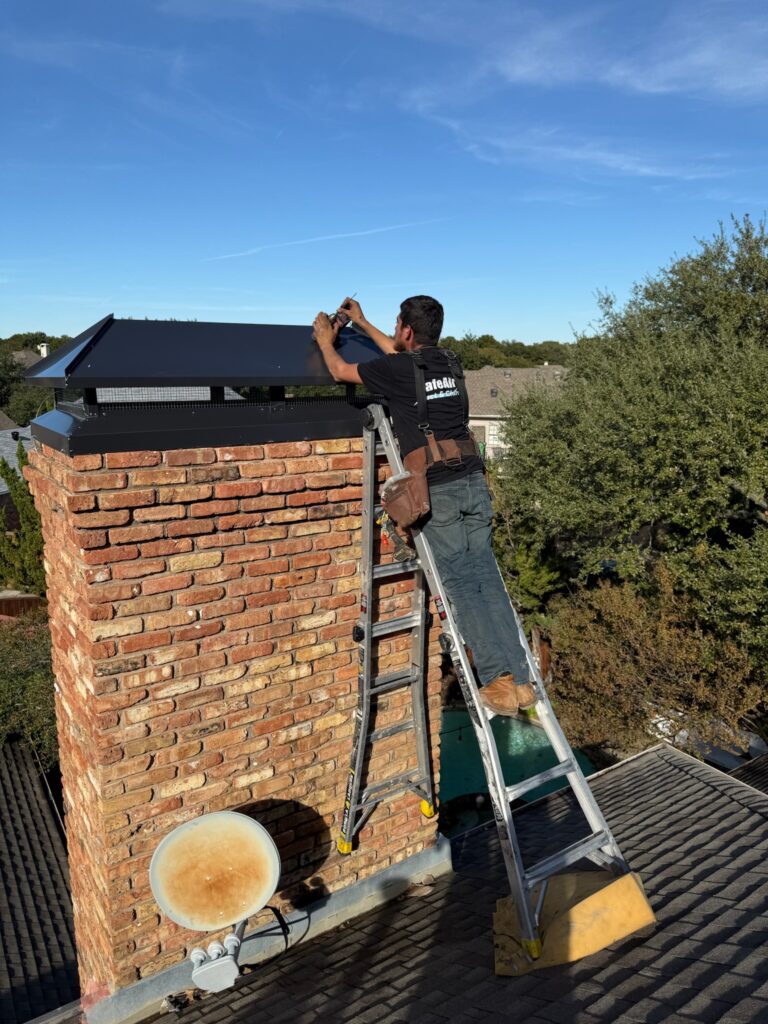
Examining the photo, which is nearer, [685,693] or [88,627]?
[88,627]

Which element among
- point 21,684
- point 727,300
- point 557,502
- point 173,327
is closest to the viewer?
point 173,327

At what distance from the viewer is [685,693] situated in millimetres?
16938

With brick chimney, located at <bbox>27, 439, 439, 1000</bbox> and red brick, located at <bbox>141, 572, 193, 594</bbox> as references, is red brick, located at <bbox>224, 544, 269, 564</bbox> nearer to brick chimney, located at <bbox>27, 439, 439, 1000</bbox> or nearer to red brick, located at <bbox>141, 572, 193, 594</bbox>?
brick chimney, located at <bbox>27, 439, 439, 1000</bbox>

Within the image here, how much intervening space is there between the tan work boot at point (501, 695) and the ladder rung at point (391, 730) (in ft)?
2.93

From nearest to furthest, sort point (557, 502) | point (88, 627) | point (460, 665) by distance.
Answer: point (88, 627) < point (460, 665) < point (557, 502)

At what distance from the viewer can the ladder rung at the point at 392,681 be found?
459 cm

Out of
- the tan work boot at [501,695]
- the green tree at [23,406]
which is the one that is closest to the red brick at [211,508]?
the tan work boot at [501,695]

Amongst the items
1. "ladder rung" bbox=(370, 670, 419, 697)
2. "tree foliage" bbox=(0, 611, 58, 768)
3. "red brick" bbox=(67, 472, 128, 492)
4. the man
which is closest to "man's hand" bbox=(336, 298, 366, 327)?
the man

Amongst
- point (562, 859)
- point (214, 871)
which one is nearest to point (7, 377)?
point (214, 871)

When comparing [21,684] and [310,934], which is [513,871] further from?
[21,684]

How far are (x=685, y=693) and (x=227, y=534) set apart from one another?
51.4 ft

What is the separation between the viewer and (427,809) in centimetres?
505

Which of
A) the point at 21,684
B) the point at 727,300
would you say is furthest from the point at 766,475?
the point at 21,684

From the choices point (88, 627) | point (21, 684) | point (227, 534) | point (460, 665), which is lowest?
point (21, 684)
